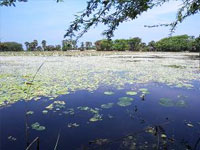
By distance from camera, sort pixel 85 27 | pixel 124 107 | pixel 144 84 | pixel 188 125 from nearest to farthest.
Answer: pixel 85 27 < pixel 188 125 < pixel 124 107 < pixel 144 84

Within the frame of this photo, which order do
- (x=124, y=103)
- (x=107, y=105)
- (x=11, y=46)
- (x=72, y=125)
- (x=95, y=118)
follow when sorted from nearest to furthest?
1. (x=72, y=125)
2. (x=95, y=118)
3. (x=107, y=105)
4. (x=124, y=103)
5. (x=11, y=46)

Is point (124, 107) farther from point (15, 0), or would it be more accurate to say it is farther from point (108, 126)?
point (15, 0)

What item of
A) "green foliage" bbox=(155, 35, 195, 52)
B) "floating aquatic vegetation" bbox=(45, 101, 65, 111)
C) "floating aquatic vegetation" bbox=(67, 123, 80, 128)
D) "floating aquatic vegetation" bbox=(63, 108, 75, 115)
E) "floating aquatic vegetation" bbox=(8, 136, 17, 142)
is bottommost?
"floating aquatic vegetation" bbox=(8, 136, 17, 142)

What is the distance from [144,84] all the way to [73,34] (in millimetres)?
7307

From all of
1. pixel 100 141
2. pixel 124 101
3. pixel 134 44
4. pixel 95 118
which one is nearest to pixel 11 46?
pixel 134 44

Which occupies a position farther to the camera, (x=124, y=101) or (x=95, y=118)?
(x=124, y=101)

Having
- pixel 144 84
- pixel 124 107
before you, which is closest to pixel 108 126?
pixel 124 107

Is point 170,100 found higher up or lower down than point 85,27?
lower down

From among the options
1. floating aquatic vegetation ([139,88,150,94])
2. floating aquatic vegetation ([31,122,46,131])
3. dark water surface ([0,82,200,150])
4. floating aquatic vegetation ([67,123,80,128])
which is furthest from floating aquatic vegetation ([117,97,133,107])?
floating aquatic vegetation ([31,122,46,131])

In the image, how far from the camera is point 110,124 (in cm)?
446

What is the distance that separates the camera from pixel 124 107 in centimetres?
559

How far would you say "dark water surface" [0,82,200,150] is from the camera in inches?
141

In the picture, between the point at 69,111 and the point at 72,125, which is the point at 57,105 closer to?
the point at 69,111

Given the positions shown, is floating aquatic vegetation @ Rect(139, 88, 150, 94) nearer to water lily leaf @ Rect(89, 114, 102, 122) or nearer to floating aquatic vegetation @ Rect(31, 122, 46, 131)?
water lily leaf @ Rect(89, 114, 102, 122)
